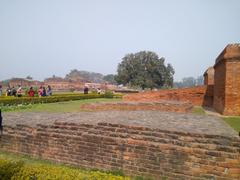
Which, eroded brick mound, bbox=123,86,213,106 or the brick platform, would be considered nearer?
the brick platform

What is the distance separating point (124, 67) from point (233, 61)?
33.1 meters

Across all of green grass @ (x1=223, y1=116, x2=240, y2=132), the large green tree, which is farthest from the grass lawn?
the large green tree

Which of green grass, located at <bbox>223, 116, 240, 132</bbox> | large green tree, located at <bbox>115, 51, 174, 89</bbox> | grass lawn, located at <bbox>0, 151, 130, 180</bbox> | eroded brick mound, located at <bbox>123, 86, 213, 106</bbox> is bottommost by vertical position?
green grass, located at <bbox>223, 116, 240, 132</bbox>

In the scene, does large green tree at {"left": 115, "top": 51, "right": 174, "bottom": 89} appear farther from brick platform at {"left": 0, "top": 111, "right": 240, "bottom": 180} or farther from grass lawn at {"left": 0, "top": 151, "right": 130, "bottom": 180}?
grass lawn at {"left": 0, "top": 151, "right": 130, "bottom": 180}

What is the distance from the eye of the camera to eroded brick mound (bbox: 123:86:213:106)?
53.1 feet

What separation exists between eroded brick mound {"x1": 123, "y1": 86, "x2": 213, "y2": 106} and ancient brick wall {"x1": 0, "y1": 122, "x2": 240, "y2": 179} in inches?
463

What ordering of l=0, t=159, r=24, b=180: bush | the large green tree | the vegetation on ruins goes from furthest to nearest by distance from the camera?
the vegetation on ruins, the large green tree, l=0, t=159, r=24, b=180: bush

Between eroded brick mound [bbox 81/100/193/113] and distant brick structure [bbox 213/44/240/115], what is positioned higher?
distant brick structure [bbox 213/44/240/115]

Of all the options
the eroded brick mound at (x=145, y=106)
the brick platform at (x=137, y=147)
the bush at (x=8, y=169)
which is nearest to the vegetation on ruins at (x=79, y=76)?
the eroded brick mound at (x=145, y=106)

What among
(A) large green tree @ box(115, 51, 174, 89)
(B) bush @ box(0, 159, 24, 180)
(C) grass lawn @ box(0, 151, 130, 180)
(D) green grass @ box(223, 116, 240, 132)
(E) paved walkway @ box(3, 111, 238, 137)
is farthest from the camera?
(A) large green tree @ box(115, 51, 174, 89)

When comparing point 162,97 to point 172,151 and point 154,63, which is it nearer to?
point 172,151

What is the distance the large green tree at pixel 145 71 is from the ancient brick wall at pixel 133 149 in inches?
1443

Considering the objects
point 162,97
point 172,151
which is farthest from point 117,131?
point 162,97

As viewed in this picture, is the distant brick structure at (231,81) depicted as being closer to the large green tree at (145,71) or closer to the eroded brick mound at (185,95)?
the eroded brick mound at (185,95)
